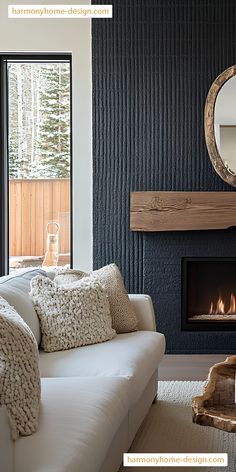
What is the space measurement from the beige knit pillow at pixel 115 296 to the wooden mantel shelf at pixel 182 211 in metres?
1.22

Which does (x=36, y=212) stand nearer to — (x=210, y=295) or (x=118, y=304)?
(x=210, y=295)

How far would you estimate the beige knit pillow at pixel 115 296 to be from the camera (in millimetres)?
4059

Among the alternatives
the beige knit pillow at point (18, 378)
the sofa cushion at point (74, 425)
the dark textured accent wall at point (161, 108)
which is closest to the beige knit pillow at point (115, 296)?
the sofa cushion at point (74, 425)

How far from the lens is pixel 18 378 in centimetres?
211

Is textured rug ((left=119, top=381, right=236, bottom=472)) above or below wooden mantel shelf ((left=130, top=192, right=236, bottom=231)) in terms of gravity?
below

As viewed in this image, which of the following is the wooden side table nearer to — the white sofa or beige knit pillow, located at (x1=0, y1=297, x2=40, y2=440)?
the white sofa

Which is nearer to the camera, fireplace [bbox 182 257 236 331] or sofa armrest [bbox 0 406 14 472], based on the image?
sofa armrest [bbox 0 406 14 472]

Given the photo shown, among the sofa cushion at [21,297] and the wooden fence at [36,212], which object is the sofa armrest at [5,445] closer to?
the sofa cushion at [21,297]

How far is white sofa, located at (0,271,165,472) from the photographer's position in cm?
202

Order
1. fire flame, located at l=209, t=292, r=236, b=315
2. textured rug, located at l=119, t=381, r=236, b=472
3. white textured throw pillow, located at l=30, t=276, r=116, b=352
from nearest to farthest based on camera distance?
textured rug, located at l=119, t=381, r=236, b=472
white textured throw pillow, located at l=30, t=276, r=116, b=352
fire flame, located at l=209, t=292, r=236, b=315

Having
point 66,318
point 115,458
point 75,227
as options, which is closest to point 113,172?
point 75,227

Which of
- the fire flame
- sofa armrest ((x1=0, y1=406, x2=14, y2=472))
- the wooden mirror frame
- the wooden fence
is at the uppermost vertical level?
the wooden mirror frame

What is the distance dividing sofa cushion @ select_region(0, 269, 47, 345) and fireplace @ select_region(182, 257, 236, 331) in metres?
2.04

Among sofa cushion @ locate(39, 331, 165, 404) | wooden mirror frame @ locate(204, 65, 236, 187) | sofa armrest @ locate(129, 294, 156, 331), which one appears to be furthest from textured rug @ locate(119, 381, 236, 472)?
wooden mirror frame @ locate(204, 65, 236, 187)
